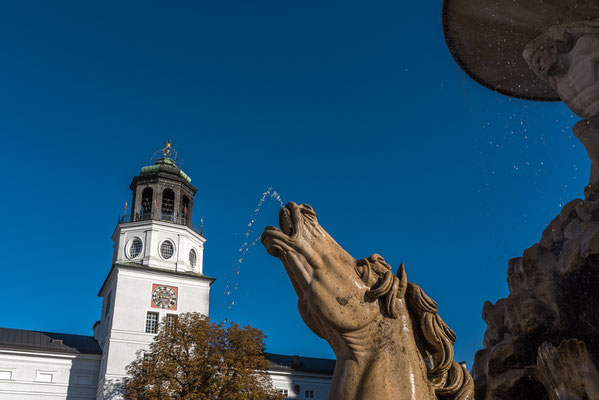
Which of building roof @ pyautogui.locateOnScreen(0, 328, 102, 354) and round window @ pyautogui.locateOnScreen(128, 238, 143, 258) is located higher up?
round window @ pyautogui.locateOnScreen(128, 238, 143, 258)

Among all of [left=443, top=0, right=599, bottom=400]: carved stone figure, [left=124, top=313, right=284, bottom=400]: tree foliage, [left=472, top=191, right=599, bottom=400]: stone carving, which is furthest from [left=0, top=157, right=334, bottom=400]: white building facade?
[left=472, top=191, right=599, bottom=400]: stone carving

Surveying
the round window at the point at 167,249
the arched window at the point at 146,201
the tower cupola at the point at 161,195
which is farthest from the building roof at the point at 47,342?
the arched window at the point at 146,201

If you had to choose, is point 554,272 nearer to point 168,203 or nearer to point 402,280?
point 402,280

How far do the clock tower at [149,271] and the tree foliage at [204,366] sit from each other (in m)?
9.32

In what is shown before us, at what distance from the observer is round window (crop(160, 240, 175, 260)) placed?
156ft

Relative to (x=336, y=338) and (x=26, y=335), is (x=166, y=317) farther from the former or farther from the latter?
(x=336, y=338)

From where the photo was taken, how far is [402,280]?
286cm

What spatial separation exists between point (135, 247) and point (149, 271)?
3489 millimetres

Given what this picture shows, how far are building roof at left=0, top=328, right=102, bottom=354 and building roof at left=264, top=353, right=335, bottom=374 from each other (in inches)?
614

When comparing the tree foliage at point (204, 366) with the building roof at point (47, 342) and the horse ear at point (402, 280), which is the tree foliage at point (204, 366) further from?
the horse ear at point (402, 280)

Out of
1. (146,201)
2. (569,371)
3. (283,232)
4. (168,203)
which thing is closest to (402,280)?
(283,232)

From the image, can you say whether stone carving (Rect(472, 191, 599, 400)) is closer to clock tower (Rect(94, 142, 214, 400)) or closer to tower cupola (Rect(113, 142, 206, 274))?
clock tower (Rect(94, 142, 214, 400))

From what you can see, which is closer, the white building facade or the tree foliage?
the tree foliage

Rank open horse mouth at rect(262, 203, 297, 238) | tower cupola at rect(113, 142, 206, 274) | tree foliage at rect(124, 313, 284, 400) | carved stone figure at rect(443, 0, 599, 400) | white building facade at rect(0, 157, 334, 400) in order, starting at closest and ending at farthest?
open horse mouth at rect(262, 203, 297, 238), carved stone figure at rect(443, 0, 599, 400), tree foliage at rect(124, 313, 284, 400), white building facade at rect(0, 157, 334, 400), tower cupola at rect(113, 142, 206, 274)
